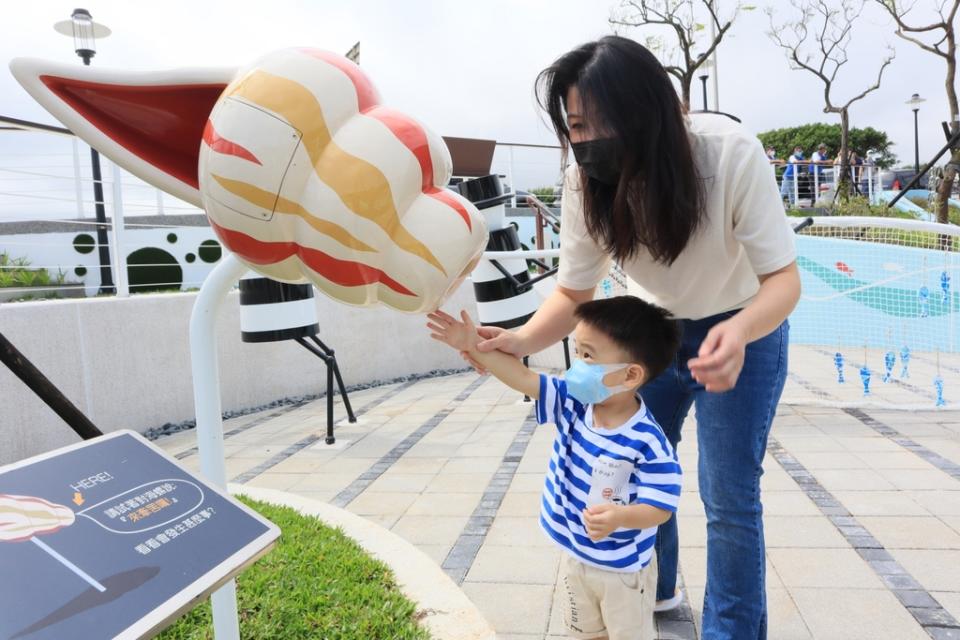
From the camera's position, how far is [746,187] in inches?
54.5

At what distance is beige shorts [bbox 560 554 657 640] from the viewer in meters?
1.50

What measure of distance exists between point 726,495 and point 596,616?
17.1 inches

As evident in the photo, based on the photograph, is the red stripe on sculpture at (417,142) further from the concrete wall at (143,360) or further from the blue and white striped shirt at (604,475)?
the concrete wall at (143,360)

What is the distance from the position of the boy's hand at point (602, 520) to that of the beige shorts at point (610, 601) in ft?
0.72

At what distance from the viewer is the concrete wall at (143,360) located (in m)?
4.14

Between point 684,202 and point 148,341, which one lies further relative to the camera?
point 148,341

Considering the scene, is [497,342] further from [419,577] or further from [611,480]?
[419,577]

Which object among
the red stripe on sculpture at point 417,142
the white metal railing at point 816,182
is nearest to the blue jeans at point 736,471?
the red stripe on sculpture at point 417,142

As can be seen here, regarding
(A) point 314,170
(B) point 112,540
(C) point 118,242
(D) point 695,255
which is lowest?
(B) point 112,540

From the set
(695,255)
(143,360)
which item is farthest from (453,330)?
(143,360)

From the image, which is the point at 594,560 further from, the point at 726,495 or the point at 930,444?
the point at 930,444

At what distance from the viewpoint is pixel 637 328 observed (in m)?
1.47

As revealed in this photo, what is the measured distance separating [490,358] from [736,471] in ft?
2.16

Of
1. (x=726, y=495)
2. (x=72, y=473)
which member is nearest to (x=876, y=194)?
(x=726, y=495)
